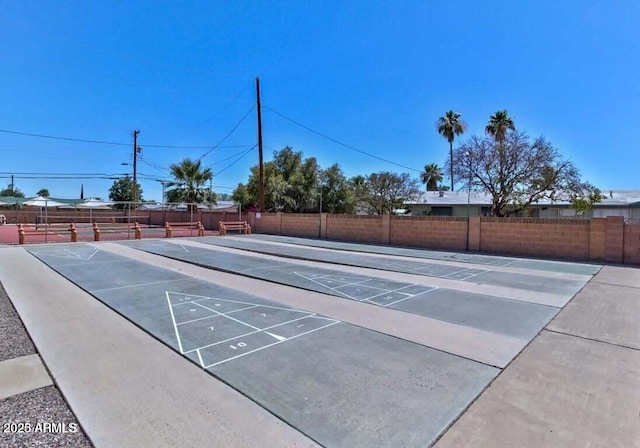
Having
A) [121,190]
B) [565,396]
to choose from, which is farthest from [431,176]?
[121,190]

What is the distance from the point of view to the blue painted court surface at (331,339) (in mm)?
3203

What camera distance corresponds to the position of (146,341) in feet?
16.3

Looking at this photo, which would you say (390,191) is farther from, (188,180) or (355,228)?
(188,180)

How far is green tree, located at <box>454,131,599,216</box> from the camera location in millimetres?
19500

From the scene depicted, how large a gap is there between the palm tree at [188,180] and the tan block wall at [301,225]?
1384cm

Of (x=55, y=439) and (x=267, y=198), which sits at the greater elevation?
(x=267, y=198)

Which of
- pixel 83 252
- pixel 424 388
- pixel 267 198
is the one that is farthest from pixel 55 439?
pixel 267 198

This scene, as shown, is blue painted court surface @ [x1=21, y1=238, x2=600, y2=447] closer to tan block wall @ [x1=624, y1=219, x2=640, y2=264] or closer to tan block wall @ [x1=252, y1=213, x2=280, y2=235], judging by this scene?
tan block wall @ [x1=624, y1=219, x2=640, y2=264]

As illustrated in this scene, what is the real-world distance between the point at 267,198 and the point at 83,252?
17.0 meters

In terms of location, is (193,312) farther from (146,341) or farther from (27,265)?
(27,265)

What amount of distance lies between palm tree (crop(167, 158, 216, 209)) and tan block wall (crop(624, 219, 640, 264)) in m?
31.8

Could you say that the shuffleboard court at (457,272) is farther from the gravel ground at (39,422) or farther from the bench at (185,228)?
the bench at (185,228)

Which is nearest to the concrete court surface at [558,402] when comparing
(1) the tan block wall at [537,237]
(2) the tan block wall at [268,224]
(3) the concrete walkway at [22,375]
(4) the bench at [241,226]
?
(3) the concrete walkway at [22,375]

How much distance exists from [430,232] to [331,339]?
14.3 meters
